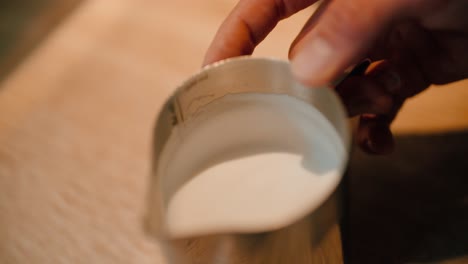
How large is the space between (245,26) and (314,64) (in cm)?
14

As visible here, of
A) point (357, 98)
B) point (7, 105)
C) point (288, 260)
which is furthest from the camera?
point (7, 105)

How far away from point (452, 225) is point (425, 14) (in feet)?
0.66

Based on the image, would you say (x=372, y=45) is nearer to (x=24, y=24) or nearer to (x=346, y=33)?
(x=346, y=33)

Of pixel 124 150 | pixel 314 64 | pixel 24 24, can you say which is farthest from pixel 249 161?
pixel 24 24

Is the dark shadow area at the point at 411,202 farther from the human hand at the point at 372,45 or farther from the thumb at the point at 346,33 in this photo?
the thumb at the point at 346,33

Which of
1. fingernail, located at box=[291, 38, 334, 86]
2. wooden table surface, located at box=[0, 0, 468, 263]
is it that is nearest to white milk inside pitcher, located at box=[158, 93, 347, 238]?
fingernail, located at box=[291, 38, 334, 86]

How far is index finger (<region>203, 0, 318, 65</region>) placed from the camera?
14.8 inches

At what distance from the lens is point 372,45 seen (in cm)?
29

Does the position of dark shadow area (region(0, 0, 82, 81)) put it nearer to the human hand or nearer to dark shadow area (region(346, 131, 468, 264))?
the human hand

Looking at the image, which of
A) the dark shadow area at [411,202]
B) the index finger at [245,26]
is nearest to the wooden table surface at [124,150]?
the dark shadow area at [411,202]

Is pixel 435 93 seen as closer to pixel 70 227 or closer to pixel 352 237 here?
pixel 352 237

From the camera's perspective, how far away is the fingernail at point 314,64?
0.26 m

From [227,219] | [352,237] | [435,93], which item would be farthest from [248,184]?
[435,93]

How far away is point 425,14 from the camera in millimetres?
313
